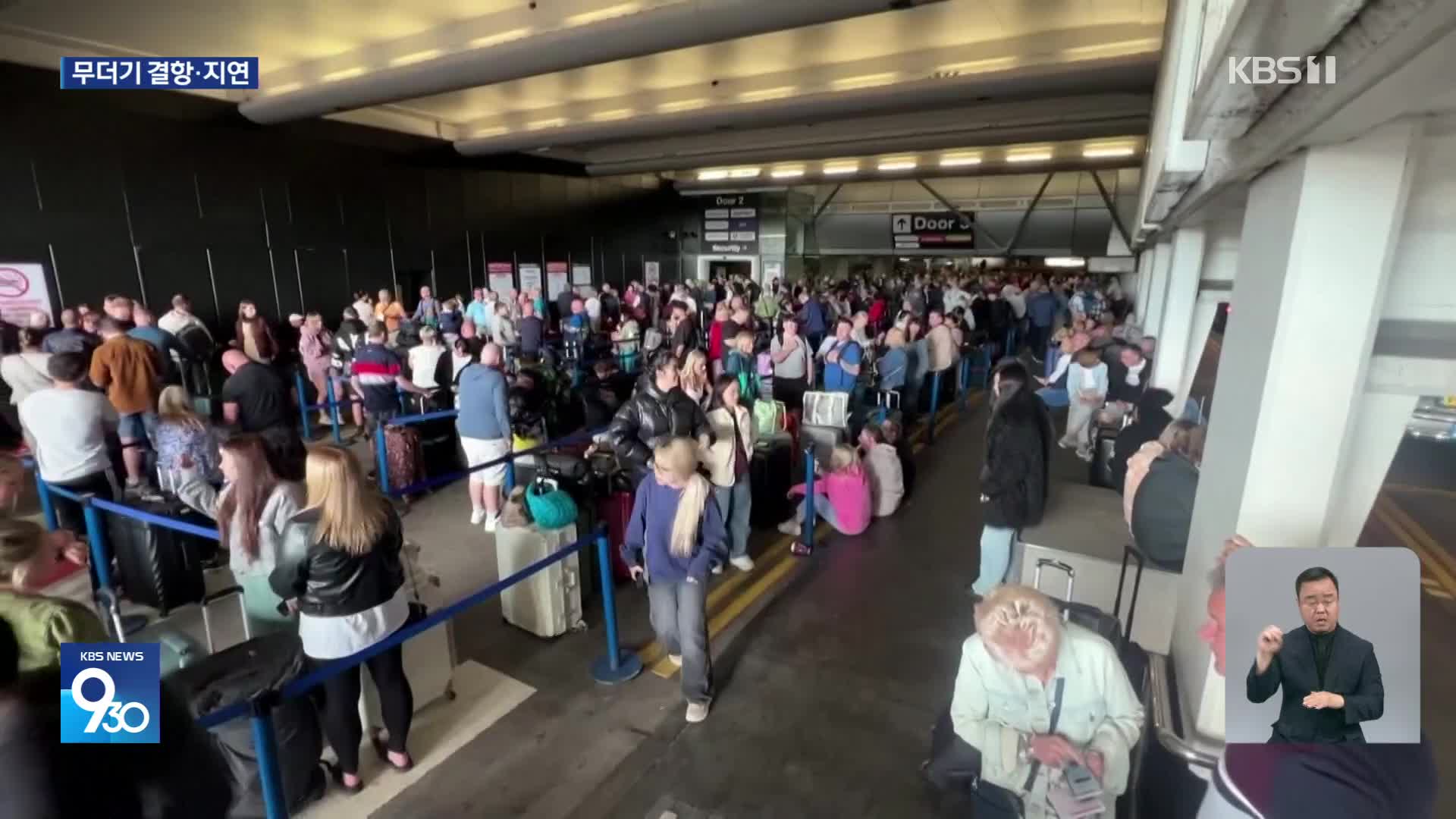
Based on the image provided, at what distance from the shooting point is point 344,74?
33.8ft

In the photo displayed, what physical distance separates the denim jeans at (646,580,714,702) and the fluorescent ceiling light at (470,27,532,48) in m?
7.21

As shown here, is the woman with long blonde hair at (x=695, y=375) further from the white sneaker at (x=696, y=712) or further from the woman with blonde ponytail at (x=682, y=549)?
the white sneaker at (x=696, y=712)

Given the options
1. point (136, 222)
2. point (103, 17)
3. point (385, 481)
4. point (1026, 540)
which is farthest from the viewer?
point (136, 222)

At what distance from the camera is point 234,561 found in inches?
142

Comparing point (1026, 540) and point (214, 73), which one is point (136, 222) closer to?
point (214, 73)

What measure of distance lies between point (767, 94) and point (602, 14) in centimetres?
501

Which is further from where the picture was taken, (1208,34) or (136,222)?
(136,222)

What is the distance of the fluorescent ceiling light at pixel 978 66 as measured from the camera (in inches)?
369

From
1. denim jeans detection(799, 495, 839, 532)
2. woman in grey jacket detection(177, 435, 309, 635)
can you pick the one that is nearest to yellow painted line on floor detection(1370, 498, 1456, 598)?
denim jeans detection(799, 495, 839, 532)

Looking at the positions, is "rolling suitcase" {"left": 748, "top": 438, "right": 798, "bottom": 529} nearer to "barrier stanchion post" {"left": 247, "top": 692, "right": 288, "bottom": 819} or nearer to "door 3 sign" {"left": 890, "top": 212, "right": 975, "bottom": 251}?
"barrier stanchion post" {"left": 247, "top": 692, "right": 288, "bottom": 819}

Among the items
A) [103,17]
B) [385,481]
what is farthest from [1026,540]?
[103,17]

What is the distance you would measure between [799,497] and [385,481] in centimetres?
406

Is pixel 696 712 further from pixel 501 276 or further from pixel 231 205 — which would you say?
pixel 501 276

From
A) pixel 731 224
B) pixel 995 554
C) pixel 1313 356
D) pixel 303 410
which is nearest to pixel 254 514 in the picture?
pixel 1313 356
